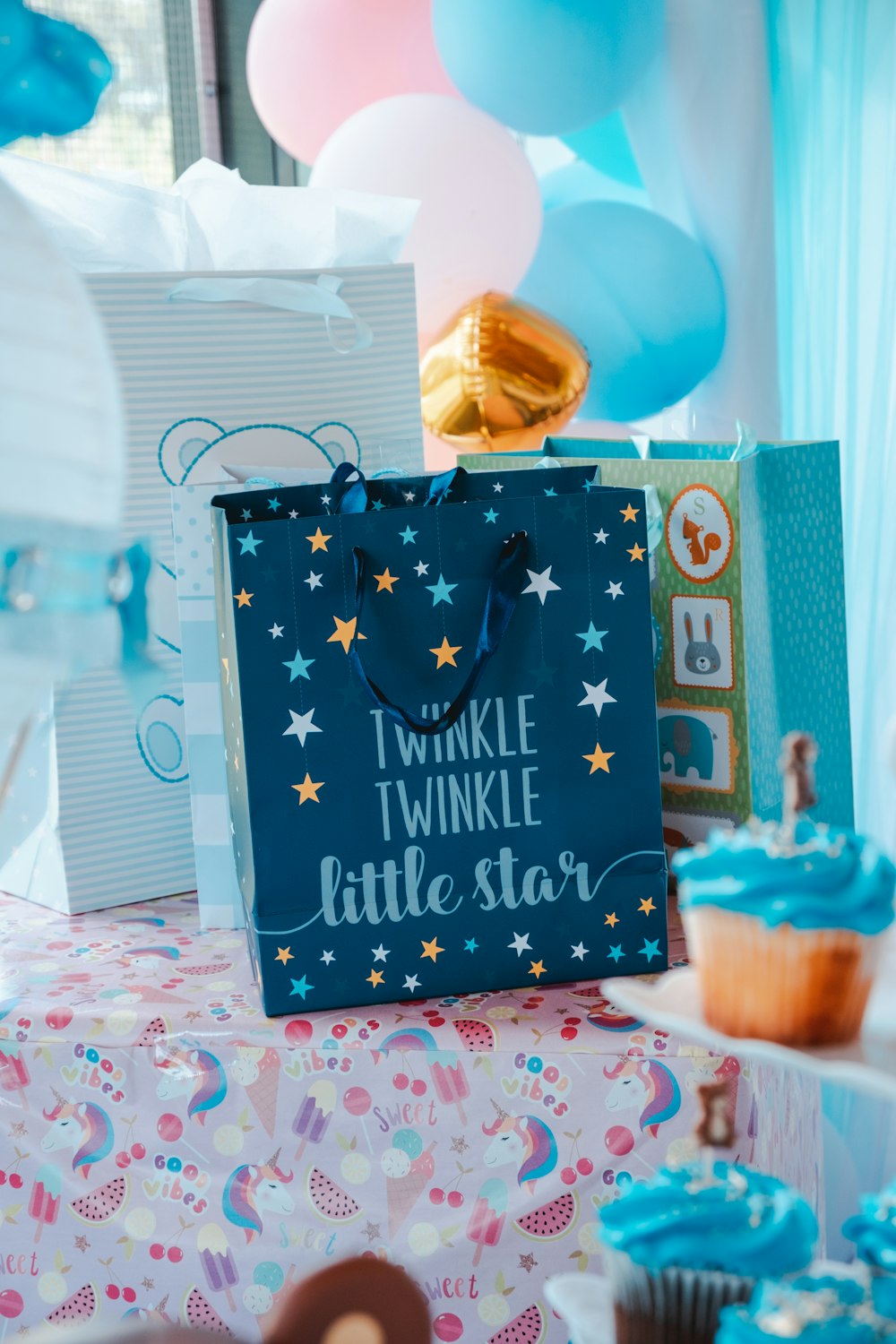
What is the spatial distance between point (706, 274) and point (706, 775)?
74cm

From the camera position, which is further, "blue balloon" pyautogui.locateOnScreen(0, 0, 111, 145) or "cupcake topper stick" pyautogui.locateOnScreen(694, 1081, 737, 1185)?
"blue balloon" pyautogui.locateOnScreen(0, 0, 111, 145)

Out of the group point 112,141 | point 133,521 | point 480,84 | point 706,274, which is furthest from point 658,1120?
point 112,141

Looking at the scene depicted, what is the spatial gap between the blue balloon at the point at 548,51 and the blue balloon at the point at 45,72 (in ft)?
1.90

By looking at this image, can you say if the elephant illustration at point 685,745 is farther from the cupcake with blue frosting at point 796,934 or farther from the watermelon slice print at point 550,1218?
the cupcake with blue frosting at point 796,934

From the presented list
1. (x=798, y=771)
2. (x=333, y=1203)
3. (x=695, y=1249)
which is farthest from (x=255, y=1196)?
(x=798, y=771)

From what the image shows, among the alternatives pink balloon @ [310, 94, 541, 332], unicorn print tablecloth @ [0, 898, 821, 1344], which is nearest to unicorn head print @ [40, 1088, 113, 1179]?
unicorn print tablecloth @ [0, 898, 821, 1344]

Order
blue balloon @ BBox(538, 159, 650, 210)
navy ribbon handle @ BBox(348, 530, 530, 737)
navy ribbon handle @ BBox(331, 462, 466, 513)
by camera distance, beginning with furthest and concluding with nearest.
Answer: blue balloon @ BBox(538, 159, 650, 210) → navy ribbon handle @ BBox(331, 462, 466, 513) → navy ribbon handle @ BBox(348, 530, 530, 737)

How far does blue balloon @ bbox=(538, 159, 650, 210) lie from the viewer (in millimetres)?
1728

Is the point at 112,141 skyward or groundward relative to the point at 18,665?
skyward

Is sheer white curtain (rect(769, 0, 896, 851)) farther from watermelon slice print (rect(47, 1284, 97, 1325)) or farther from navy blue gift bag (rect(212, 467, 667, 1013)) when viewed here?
watermelon slice print (rect(47, 1284, 97, 1325))

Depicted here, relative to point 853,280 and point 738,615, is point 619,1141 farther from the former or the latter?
point 853,280

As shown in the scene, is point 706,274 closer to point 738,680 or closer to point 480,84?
point 480,84

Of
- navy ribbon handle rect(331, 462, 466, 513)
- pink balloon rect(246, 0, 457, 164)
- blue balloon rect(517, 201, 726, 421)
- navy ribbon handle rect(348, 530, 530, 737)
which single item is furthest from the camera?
A: pink balloon rect(246, 0, 457, 164)

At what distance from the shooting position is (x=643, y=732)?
81cm
